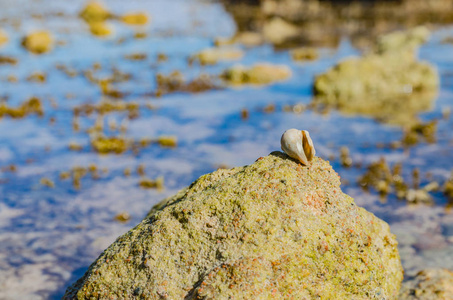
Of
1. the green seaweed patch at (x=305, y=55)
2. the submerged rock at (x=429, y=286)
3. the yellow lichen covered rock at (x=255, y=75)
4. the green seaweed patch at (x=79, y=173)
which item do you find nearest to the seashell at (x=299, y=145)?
the submerged rock at (x=429, y=286)

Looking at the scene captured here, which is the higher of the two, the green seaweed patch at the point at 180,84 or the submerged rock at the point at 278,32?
the submerged rock at the point at 278,32

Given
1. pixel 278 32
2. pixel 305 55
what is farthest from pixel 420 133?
pixel 278 32

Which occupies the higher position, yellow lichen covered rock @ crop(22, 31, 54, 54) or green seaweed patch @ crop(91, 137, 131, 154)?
yellow lichen covered rock @ crop(22, 31, 54, 54)

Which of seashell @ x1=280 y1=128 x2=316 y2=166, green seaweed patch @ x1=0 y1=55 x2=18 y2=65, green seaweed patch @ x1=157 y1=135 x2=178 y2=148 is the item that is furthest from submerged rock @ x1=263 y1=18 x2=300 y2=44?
seashell @ x1=280 y1=128 x2=316 y2=166

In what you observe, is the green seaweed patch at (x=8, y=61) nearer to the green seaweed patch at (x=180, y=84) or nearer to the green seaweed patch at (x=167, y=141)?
the green seaweed patch at (x=180, y=84)

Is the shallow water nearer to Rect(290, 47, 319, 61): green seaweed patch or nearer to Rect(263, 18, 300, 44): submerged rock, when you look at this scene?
Rect(290, 47, 319, 61): green seaweed patch

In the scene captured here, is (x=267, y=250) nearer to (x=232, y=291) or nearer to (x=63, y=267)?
(x=232, y=291)
